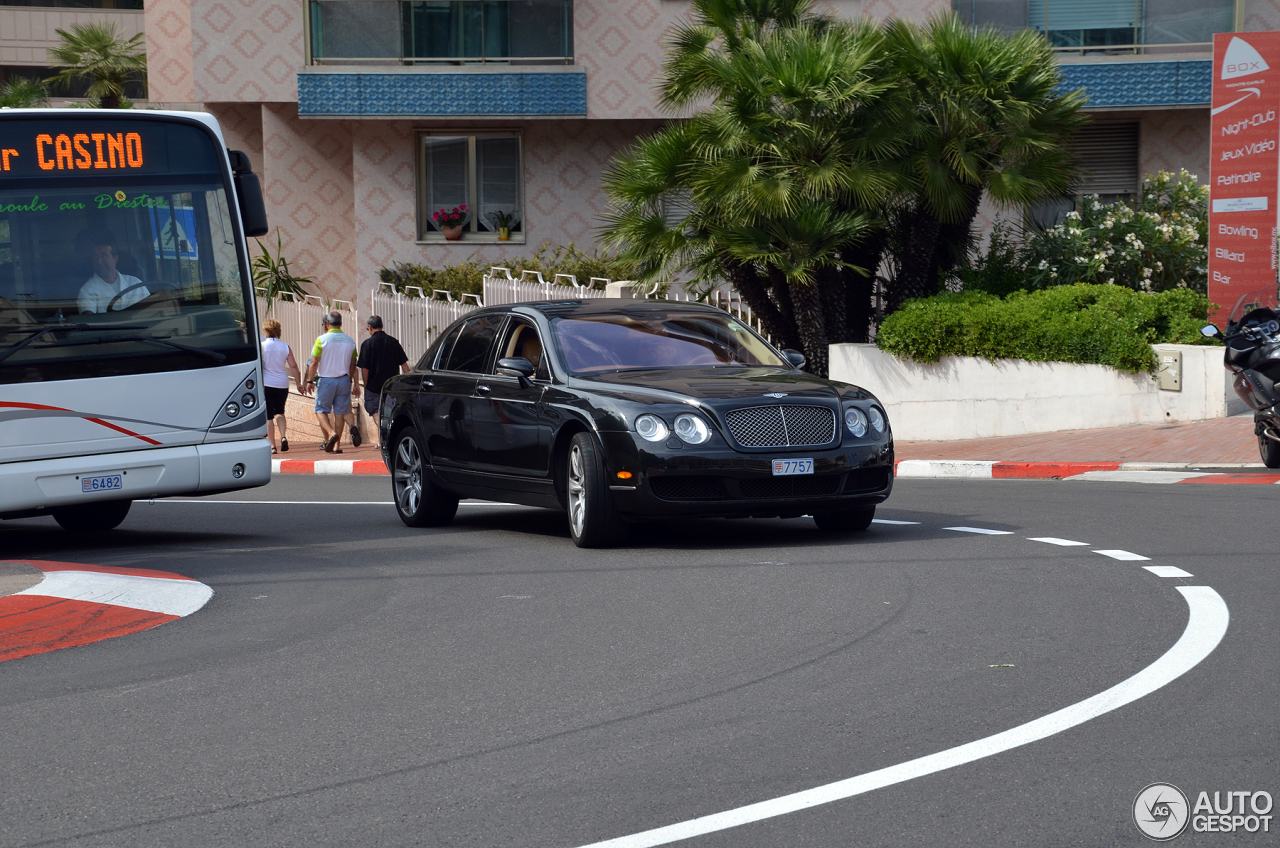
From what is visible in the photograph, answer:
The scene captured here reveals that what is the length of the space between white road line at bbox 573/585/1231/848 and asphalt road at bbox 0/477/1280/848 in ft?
0.18

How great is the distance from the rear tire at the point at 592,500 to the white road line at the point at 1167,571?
319 centimetres

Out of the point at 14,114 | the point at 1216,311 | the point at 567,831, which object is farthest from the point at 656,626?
the point at 1216,311

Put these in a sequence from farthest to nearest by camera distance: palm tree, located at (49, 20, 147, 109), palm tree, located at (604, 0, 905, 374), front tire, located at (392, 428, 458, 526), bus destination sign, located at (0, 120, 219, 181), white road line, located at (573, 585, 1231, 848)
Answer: palm tree, located at (49, 20, 147, 109)
palm tree, located at (604, 0, 905, 374)
front tire, located at (392, 428, 458, 526)
bus destination sign, located at (0, 120, 219, 181)
white road line, located at (573, 585, 1231, 848)

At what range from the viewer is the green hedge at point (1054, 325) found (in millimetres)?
17797

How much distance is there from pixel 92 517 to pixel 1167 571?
8258 mm

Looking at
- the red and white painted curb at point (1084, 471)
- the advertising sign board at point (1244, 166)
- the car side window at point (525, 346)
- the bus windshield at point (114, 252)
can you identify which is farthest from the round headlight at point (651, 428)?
the advertising sign board at point (1244, 166)

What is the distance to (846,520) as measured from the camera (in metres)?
10.9

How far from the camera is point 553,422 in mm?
10633

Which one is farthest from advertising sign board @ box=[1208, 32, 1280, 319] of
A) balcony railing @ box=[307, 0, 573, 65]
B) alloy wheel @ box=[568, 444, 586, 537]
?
balcony railing @ box=[307, 0, 573, 65]

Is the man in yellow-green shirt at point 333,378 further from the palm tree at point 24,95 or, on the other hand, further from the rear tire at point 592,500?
the palm tree at point 24,95

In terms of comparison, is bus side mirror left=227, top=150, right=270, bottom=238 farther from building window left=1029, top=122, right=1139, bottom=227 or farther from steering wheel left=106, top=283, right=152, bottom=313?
building window left=1029, top=122, right=1139, bottom=227

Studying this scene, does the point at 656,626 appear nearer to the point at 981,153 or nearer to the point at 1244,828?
the point at 1244,828

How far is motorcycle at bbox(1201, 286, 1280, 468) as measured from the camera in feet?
42.8

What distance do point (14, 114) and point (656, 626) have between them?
5956 mm
